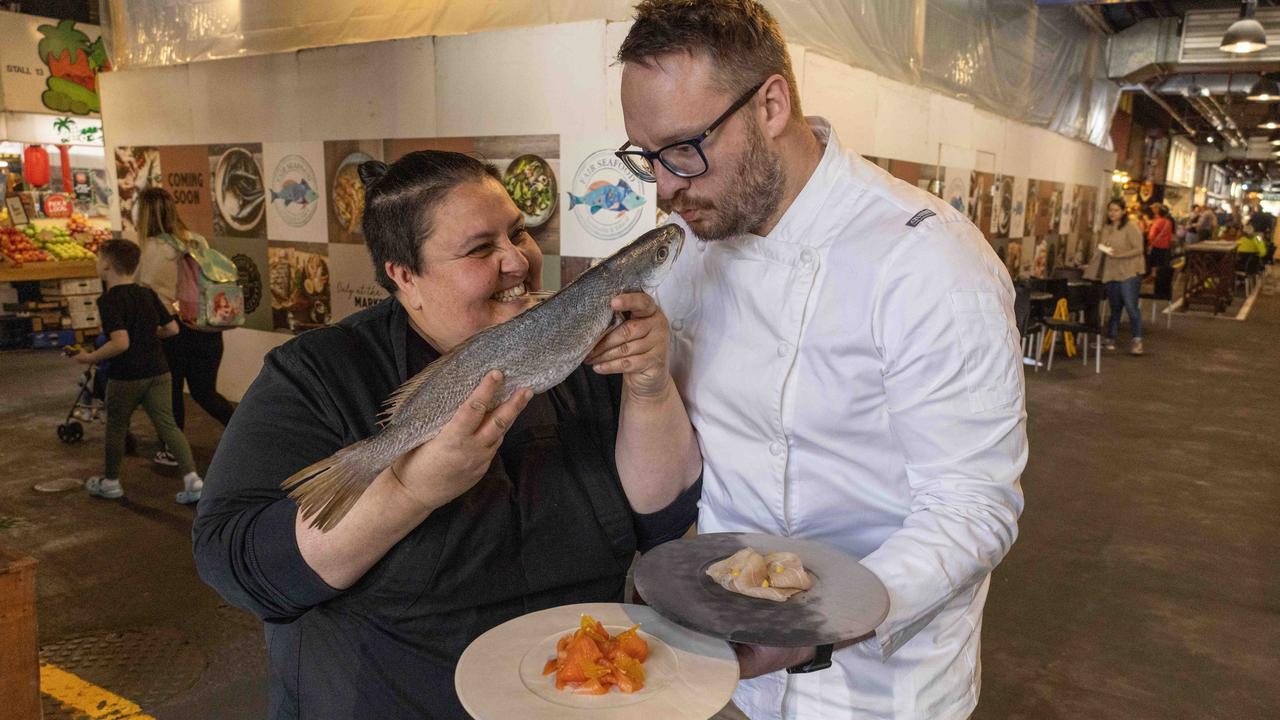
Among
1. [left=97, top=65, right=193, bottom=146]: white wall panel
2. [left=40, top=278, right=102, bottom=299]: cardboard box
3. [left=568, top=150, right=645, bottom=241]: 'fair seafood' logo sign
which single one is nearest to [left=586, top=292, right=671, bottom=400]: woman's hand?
[left=568, top=150, right=645, bottom=241]: 'fair seafood' logo sign

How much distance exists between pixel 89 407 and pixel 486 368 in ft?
22.8

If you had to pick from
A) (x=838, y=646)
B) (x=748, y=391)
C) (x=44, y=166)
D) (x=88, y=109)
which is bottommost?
(x=838, y=646)

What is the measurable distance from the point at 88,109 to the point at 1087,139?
14.8m

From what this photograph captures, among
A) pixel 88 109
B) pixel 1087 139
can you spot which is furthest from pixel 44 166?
pixel 1087 139

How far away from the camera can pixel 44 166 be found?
1159cm

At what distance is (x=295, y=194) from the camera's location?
671cm

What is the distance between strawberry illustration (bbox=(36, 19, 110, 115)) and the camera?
11.2 metres

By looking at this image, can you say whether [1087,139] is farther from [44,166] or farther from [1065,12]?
[44,166]

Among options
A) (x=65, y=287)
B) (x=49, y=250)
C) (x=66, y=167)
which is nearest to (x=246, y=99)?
(x=49, y=250)

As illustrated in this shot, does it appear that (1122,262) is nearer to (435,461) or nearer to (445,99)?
(445,99)

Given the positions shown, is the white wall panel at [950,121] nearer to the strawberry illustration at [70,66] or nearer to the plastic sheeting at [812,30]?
the plastic sheeting at [812,30]

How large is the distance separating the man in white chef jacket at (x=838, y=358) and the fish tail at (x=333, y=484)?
706 millimetres

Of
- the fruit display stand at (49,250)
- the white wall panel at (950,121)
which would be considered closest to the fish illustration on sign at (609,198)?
the white wall panel at (950,121)

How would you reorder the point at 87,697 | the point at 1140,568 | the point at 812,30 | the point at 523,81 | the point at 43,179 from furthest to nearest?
the point at 43,179, the point at 812,30, the point at 523,81, the point at 1140,568, the point at 87,697
